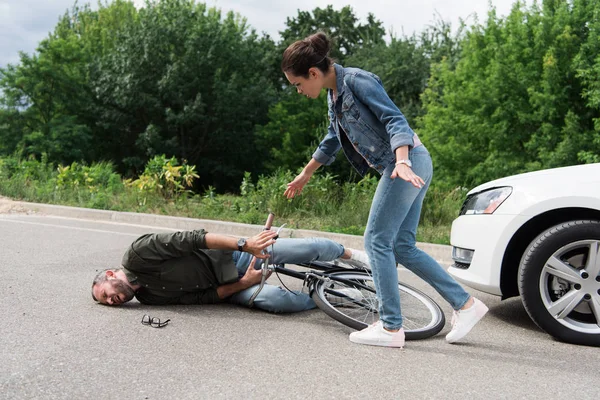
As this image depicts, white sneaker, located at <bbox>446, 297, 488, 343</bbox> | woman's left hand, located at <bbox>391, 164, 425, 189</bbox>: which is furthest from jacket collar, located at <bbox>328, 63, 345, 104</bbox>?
white sneaker, located at <bbox>446, 297, 488, 343</bbox>

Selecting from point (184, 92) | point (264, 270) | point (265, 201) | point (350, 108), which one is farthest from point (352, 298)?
point (184, 92)

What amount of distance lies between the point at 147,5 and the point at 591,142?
33.2 m

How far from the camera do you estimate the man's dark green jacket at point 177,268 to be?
181 inches

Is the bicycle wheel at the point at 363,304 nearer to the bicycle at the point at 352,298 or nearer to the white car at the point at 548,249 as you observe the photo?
the bicycle at the point at 352,298

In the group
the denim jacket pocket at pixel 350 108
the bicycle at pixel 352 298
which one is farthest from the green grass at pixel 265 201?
the denim jacket pocket at pixel 350 108

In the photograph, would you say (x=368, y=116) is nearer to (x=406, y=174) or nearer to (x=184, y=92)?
(x=406, y=174)

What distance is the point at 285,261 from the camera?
4.90m

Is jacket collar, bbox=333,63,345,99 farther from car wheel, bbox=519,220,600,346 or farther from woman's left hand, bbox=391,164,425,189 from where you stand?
car wheel, bbox=519,220,600,346

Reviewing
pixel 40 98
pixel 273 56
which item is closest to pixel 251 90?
pixel 273 56

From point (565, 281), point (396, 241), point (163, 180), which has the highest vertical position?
point (396, 241)

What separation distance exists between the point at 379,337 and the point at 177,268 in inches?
61.6

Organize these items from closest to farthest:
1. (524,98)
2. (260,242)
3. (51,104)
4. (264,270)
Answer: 1. (260,242)
2. (264,270)
3. (524,98)
4. (51,104)

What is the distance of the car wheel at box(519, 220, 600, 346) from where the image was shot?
419cm

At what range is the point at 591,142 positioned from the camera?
982 inches
